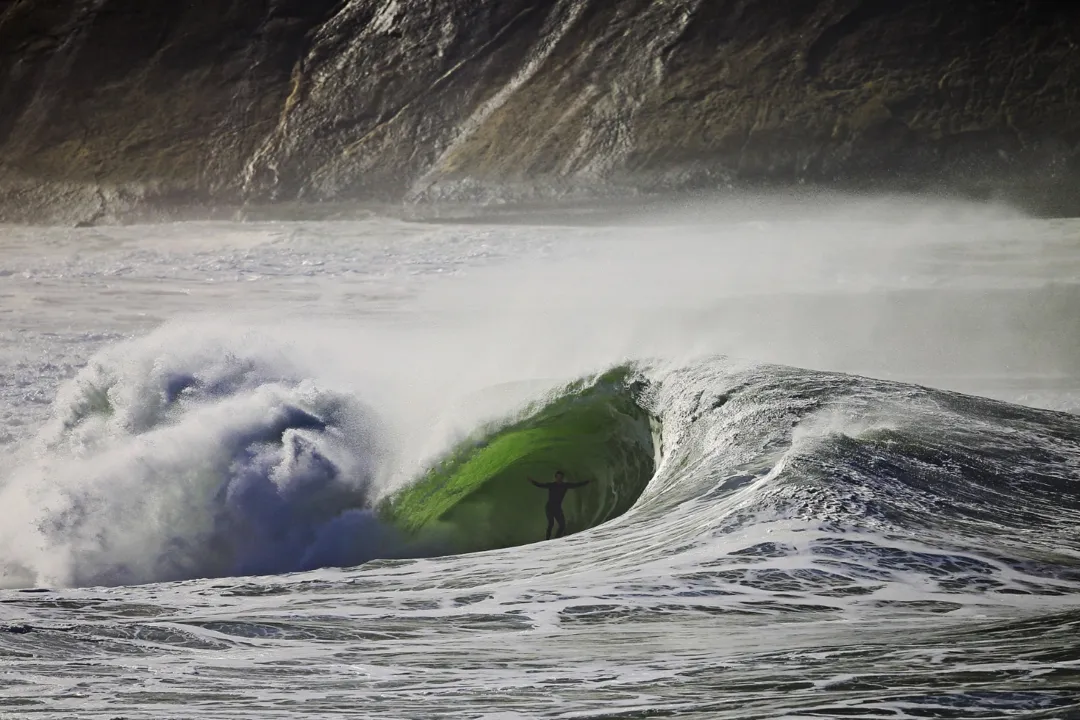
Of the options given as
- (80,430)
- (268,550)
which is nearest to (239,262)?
(80,430)

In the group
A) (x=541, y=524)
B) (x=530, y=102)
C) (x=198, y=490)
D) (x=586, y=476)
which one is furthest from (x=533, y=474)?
(x=530, y=102)

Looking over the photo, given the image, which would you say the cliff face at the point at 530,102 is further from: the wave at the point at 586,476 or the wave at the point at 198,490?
the wave at the point at 586,476

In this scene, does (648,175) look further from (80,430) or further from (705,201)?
(80,430)

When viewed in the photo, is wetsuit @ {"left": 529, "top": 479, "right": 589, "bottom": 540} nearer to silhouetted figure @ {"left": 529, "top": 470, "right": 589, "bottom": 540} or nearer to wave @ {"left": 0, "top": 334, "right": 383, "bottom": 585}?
silhouetted figure @ {"left": 529, "top": 470, "right": 589, "bottom": 540}

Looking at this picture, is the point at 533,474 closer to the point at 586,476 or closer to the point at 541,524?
the point at 586,476

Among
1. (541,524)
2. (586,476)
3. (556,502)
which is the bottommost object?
(541,524)

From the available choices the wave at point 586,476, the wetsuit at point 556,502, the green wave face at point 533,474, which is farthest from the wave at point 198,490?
the wetsuit at point 556,502

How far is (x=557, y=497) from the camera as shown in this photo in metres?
11.4

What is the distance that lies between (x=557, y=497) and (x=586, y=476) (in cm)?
44

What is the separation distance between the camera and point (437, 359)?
17016 millimetres

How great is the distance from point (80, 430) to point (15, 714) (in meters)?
7.99

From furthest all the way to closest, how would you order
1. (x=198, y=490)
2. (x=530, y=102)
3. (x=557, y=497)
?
(x=530, y=102), (x=198, y=490), (x=557, y=497)

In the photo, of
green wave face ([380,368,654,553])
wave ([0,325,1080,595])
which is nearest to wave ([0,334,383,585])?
wave ([0,325,1080,595])

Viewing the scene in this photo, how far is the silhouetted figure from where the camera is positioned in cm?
1122
